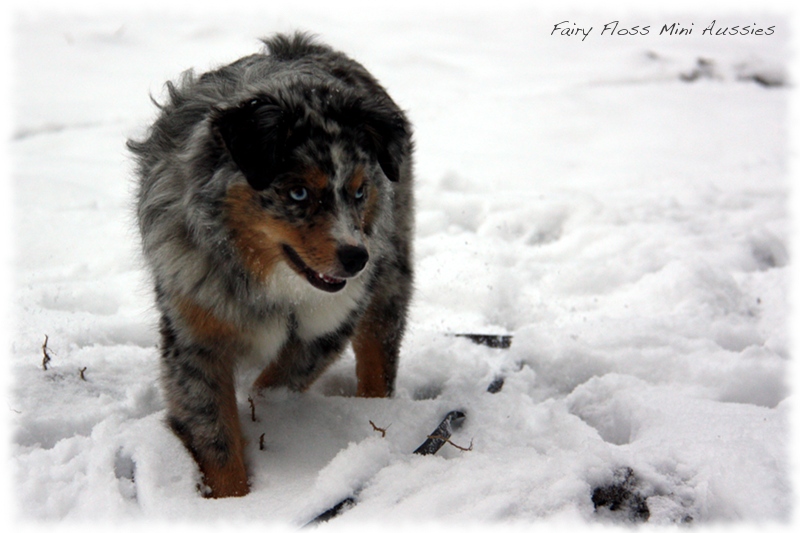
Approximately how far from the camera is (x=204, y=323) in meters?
3.14

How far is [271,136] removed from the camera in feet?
9.39

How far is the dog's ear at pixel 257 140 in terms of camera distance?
113 inches

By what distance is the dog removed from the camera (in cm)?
295

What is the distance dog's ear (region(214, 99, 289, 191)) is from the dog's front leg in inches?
33.3

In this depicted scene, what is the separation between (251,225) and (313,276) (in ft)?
1.09

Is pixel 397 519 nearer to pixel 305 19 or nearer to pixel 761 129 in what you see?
pixel 761 129

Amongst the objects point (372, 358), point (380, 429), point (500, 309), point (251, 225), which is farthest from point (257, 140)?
point (500, 309)

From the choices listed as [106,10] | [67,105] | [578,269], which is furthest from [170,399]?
[106,10]

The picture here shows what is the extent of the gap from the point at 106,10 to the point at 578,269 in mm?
9679

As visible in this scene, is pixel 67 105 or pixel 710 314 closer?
pixel 710 314

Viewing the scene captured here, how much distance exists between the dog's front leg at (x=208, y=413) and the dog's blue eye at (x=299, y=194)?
2.60ft

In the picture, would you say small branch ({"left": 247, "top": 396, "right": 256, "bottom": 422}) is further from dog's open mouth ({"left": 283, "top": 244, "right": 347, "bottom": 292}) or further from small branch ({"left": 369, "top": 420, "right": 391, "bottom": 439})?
dog's open mouth ({"left": 283, "top": 244, "right": 347, "bottom": 292})

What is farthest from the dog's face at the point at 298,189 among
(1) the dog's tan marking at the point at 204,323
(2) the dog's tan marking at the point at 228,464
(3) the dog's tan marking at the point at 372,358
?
(3) the dog's tan marking at the point at 372,358

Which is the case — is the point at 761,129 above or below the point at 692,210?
above
